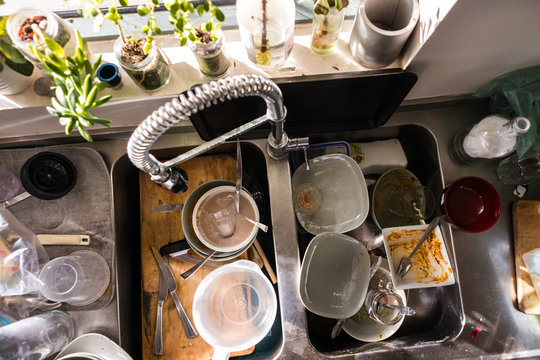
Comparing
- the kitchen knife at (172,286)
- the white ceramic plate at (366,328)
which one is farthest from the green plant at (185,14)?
the white ceramic plate at (366,328)

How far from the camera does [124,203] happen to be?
0.94 m

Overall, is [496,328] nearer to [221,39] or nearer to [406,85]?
[406,85]

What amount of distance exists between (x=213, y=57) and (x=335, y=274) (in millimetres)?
615

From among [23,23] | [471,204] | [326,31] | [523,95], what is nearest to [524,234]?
[471,204]

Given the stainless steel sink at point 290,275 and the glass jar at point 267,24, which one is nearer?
the glass jar at point 267,24

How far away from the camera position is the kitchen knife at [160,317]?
2.78 ft

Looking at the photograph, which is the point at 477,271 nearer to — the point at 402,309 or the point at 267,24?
the point at 402,309

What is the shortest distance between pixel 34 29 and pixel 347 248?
32.2 inches

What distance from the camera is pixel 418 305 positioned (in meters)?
0.96

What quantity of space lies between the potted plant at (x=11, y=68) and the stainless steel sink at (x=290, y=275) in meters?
0.29

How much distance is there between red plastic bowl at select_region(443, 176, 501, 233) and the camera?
2.59ft

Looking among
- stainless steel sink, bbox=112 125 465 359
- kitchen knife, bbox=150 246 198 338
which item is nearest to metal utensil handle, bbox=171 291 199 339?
kitchen knife, bbox=150 246 198 338

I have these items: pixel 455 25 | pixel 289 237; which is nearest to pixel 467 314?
pixel 289 237

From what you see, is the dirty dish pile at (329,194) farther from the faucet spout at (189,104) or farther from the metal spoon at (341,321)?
the faucet spout at (189,104)
